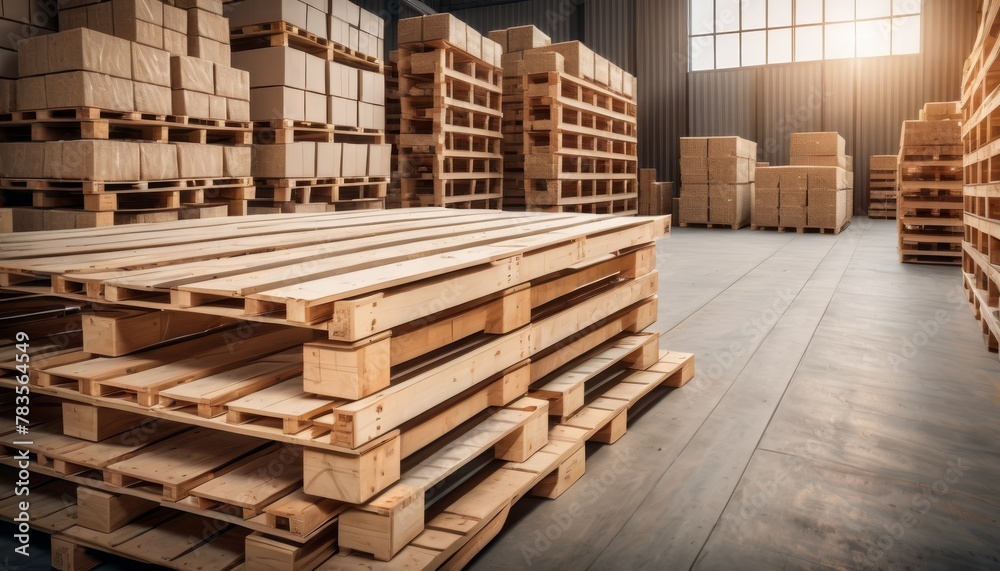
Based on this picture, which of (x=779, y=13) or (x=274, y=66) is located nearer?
(x=274, y=66)

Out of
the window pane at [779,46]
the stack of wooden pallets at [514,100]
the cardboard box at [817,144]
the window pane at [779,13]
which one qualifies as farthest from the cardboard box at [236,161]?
the window pane at [779,46]

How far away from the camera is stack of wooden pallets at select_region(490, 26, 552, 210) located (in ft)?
36.8

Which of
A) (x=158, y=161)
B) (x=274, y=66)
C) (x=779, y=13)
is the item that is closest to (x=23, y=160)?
(x=158, y=161)

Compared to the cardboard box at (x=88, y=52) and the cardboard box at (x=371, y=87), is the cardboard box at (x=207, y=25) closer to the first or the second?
the cardboard box at (x=88, y=52)

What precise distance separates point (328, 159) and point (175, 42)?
1876 millimetres

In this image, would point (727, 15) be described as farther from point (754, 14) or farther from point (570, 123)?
point (570, 123)

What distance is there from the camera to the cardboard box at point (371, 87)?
27.9 feet

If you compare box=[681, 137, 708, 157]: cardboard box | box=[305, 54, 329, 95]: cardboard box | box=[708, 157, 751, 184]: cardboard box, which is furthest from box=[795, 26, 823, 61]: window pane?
box=[305, 54, 329, 95]: cardboard box

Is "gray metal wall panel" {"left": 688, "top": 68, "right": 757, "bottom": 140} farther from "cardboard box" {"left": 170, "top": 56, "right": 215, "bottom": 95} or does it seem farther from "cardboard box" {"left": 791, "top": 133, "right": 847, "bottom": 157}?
"cardboard box" {"left": 170, "top": 56, "right": 215, "bottom": 95}

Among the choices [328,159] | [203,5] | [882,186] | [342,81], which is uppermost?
[203,5]

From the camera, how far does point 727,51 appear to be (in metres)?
19.7

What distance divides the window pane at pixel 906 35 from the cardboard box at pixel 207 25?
1686 centimetres

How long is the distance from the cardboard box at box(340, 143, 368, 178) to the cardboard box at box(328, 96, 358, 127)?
0.90 ft

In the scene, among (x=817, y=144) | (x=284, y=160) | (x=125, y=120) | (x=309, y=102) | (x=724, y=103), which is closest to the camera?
(x=125, y=120)
